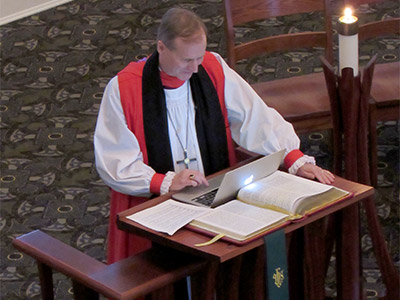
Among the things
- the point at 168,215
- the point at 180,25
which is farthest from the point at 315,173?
the point at 180,25

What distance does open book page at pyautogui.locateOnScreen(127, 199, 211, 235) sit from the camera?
10.0 feet

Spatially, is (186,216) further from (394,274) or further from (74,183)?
(74,183)

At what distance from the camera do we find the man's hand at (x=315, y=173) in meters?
3.40

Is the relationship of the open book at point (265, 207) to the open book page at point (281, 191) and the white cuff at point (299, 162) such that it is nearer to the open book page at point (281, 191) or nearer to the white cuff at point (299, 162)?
the open book page at point (281, 191)

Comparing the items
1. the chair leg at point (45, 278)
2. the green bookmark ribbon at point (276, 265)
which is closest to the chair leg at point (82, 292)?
the chair leg at point (45, 278)

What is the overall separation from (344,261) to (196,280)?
82 centimetres

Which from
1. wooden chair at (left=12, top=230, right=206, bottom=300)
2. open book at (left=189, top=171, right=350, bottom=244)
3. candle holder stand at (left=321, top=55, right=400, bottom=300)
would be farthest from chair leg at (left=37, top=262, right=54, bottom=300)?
candle holder stand at (left=321, top=55, right=400, bottom=300)

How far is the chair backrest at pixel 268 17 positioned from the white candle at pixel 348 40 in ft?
4.13

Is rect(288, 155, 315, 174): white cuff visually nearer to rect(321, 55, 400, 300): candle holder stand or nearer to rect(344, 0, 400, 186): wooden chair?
rect(321, 55, 400, 300): candle holder stand

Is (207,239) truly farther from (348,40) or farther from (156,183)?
(348,40)

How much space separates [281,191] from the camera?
10.6ft

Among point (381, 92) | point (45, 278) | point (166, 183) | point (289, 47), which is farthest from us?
point (289, 47)

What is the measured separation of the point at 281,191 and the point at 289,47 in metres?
1.98

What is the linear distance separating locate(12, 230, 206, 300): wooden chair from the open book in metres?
0.14
